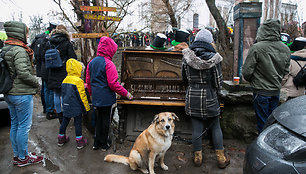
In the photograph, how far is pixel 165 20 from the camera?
57.7 ft

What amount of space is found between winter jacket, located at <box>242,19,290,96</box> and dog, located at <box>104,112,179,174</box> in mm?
1607

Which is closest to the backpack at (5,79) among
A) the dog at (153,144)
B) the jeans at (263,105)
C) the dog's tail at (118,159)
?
the dog's tail at (118,159)

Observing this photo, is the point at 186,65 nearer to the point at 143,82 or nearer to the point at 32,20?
the point at 143,82

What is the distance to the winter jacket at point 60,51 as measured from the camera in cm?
481

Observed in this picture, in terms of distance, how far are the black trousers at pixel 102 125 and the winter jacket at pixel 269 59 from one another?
261cm

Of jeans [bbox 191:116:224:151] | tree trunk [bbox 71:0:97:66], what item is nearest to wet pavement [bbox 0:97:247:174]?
jeans [bbox 191:116:224:151]

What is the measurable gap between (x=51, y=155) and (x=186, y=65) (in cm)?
300

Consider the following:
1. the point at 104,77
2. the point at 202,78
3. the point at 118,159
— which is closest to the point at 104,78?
the point at 104,77

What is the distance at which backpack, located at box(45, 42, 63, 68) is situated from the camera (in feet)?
15.3

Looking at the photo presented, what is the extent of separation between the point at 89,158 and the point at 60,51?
2.57 metres

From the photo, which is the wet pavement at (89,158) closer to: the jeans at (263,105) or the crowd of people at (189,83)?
the crowd of people at (189,83)

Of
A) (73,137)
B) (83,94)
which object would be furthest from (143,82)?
(73,137)

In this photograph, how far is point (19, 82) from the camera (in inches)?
126

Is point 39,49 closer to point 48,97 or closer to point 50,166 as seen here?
point 48,97
